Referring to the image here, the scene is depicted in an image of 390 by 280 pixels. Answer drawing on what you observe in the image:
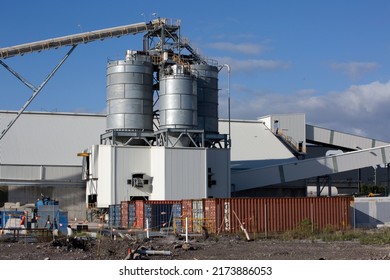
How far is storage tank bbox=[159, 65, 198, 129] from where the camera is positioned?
194 ft

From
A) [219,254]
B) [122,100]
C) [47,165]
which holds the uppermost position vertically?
[122,100]

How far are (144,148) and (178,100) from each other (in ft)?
17.0

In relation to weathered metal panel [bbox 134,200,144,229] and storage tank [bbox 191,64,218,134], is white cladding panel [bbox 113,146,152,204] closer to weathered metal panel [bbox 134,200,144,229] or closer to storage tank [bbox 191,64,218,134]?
storage tank [bbox 191,64,218,134]

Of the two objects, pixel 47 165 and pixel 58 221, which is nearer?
pixel 58 221

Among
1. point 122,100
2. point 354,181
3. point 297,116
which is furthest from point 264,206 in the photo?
point 354,181

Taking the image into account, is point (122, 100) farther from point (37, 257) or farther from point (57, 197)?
point (37, 257)

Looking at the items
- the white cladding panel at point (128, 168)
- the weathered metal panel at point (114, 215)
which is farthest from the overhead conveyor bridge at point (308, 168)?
the weathered metal panel at point (114, 215)

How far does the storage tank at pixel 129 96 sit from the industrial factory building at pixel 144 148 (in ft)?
0.29

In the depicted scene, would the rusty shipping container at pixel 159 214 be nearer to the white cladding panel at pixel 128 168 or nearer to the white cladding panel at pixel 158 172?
the white cladding panel at pixel 158 172

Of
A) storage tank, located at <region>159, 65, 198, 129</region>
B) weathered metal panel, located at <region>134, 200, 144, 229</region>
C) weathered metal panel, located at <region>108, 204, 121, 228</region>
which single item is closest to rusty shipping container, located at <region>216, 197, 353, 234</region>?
weathered metal panel, located at <region>134, 200, 144, 229</region>

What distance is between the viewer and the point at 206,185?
191 feet

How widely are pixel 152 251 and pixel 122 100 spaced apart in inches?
1379

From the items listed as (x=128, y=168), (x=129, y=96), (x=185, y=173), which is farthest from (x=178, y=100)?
(x=128, y=168)

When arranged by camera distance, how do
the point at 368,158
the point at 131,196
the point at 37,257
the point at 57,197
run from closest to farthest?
the point at 37,257 → the point at 131,196 → the point at 57,197 → the point at 368,158
